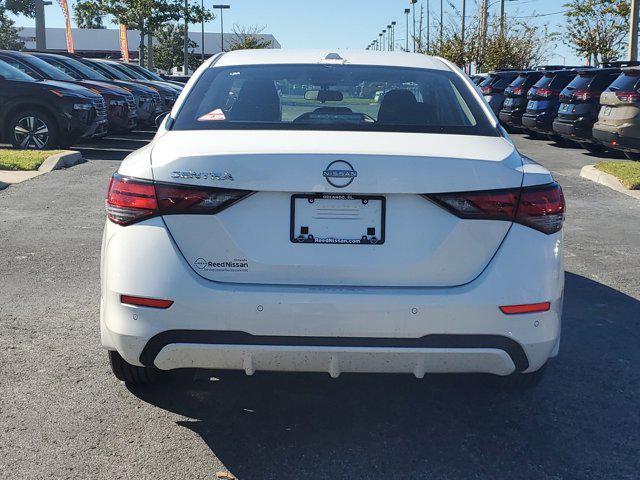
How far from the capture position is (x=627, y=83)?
14688 millimetres

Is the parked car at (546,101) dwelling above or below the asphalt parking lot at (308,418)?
above

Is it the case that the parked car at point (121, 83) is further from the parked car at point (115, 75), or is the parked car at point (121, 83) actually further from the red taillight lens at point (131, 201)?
the red taillight lens at point (131, 201)

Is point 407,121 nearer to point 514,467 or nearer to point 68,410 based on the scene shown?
point 514,467

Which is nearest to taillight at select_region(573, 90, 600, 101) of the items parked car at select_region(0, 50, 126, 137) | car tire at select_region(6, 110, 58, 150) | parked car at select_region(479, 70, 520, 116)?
parked car at select_region(479, 70, 520, 116)

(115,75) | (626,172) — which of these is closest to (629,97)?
(626,172)

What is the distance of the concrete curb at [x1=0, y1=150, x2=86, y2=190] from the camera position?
38.4 feet

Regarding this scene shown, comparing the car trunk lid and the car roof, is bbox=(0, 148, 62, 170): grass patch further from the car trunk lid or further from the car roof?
the car trunk lid

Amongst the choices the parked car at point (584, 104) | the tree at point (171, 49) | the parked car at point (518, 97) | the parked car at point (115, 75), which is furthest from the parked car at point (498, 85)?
the tree at point (171, 49)

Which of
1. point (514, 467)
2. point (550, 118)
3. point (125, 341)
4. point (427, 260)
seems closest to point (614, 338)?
point (514, 467)

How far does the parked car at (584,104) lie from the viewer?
1731 centimetres

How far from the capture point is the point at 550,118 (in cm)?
1998

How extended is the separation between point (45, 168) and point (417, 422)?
10.3m

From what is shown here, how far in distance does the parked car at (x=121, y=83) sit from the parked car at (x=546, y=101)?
8730 mm

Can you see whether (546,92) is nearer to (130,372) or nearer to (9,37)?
(130,372)
